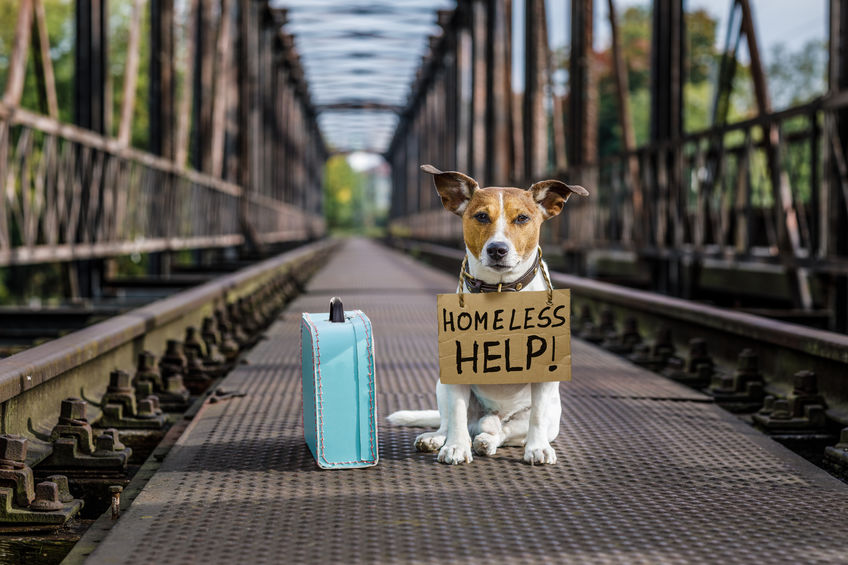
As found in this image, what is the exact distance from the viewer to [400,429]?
3.93m

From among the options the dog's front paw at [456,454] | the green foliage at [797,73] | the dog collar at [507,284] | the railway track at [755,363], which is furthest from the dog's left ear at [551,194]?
the green foliage at [797,73]

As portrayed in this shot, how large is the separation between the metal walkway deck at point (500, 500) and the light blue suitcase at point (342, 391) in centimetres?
7

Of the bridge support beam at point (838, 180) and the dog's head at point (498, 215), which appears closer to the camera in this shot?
the dog's head at point (498, 215)

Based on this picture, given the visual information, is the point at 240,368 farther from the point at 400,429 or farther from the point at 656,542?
the point at 656,542

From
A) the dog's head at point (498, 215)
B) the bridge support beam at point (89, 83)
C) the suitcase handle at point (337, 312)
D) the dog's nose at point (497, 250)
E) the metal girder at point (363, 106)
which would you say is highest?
the metal girder at point (363, 106)

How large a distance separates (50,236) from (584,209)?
7185 mm

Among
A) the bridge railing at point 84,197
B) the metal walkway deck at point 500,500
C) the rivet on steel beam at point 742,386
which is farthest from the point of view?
the bridge railing at point 84,197

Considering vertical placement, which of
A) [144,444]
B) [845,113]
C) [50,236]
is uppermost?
[845,113]

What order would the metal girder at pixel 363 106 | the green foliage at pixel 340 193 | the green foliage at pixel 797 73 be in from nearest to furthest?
the metal girder at pixel 363 106 → the green foliage at pixel 797 73 → the green foliage at pixel 340 193

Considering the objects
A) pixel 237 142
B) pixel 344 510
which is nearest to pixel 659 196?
pixel 344 510

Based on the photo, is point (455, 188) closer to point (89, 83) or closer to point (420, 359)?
point (420, 359)

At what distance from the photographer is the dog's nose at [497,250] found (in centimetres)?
314

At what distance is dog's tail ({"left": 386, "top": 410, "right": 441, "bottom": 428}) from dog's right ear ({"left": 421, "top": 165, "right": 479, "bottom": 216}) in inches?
32.5

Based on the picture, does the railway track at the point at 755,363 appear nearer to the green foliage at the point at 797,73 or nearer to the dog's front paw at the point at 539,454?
the dog's front paw at the point at 539,454
